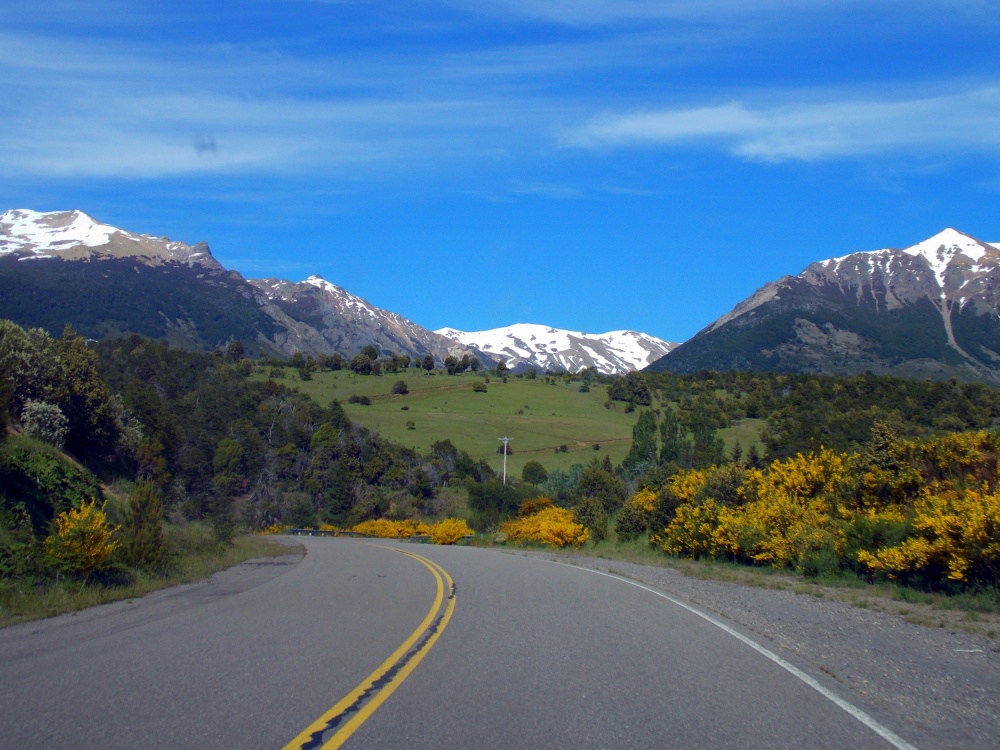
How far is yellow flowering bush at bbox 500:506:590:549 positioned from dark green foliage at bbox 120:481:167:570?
21284 millimetres

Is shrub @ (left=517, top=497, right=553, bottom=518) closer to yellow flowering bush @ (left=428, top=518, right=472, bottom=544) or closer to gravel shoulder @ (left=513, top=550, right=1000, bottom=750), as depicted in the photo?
yellow flowering bush @ (left=428, top=518, right=472, bottom=544)

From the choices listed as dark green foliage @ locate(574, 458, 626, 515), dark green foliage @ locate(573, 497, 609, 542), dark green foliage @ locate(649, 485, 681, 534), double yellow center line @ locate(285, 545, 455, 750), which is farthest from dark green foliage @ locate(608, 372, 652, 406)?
double yellow center line @ locate(285, 545, 455, 750)

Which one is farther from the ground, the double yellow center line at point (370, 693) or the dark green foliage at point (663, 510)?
the double yellow center line at point (370, 693)

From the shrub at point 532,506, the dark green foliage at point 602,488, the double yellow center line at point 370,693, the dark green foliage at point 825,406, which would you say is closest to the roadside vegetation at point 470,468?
the shrub at point 532,506

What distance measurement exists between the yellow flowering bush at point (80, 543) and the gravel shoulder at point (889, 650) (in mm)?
9742

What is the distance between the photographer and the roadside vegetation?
1510 centimetres

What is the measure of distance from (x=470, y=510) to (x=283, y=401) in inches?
982

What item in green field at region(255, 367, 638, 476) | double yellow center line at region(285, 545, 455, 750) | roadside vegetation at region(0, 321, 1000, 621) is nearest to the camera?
double yellow center line at region(285, 545, 455, 750)

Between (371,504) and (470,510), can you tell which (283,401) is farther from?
(470,510)

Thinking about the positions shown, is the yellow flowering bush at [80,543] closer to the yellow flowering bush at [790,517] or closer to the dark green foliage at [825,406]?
the yellow flowering bush at [790,517]

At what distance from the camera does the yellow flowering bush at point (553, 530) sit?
3559 centimetres

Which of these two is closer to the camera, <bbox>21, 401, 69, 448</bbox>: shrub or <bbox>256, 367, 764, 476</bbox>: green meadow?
<bbox>21, 401, 69, 448</bbox>: shrub

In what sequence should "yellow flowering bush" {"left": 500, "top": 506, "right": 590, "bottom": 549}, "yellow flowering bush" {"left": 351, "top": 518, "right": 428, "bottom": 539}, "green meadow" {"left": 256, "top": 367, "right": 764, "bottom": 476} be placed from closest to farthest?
1. "yellow flowering bush" {"left": 500, "top": 506, "right": 590, "bottom": 549}
2. "yellow flowering bush" {"left": 351, "top": 518, "right": 428, "bottom": 539}
3. "green meadow" {"left": 256, "top": 367, "right": 764, "bottom": 476}

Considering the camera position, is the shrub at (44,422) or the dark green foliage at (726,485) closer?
the shrub at (44,422)
